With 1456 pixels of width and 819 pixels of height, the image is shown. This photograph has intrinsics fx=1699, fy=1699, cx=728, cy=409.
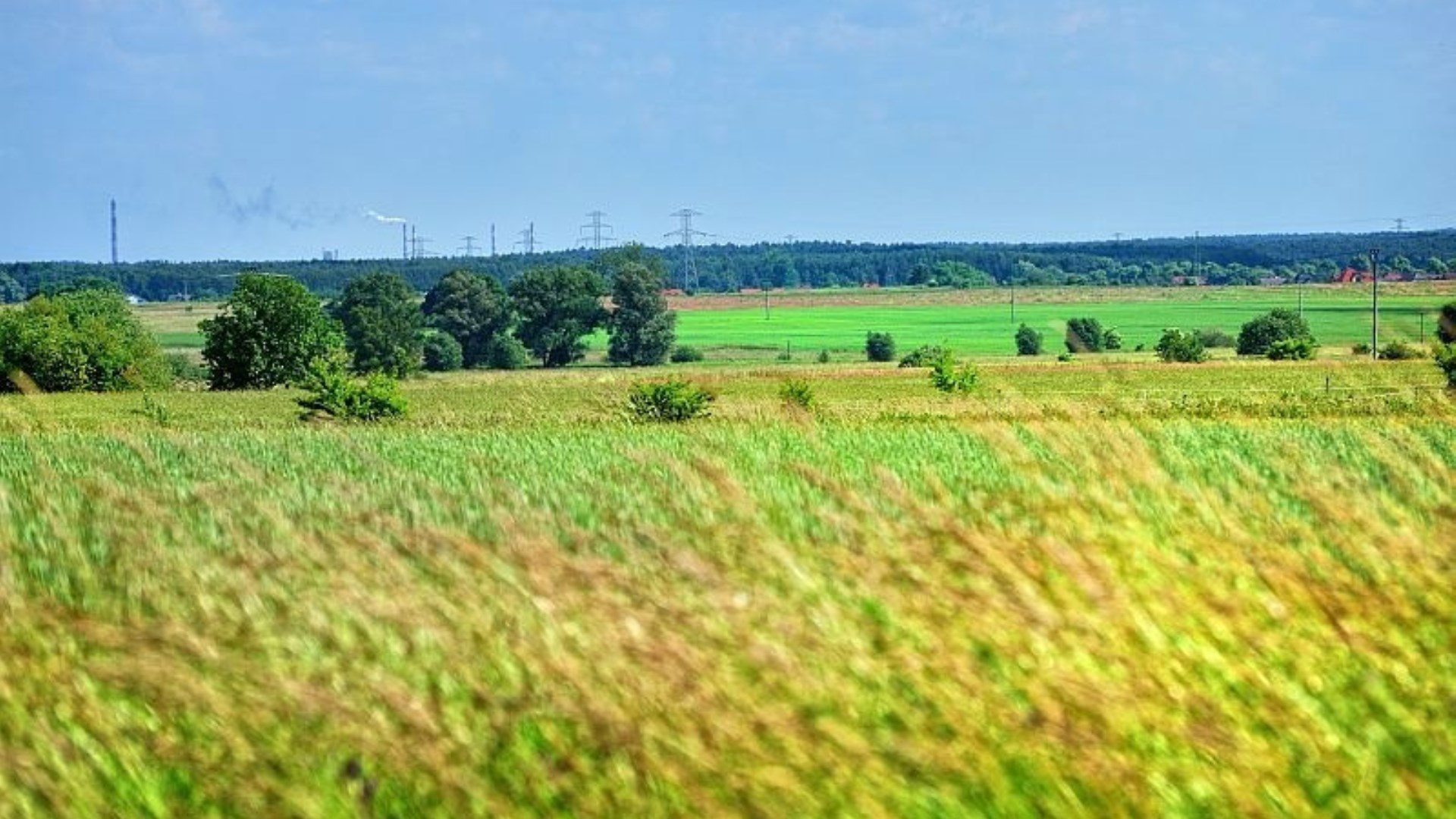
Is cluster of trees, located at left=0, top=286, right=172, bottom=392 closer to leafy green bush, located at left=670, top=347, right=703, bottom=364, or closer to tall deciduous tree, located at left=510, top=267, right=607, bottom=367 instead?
tall deciduous tree, located at left=510, top=267, right=607, bottom=367

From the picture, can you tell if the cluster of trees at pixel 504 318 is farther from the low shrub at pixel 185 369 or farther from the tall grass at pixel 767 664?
the tall grass at pixel 767 664

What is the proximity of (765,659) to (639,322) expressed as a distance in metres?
148

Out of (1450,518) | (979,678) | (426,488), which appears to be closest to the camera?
(979,678)

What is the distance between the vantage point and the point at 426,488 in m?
8.33

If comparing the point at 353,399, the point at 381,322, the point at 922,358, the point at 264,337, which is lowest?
the point at 922,358

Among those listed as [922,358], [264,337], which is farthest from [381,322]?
[922,358]

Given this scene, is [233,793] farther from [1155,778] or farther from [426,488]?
[426,488]

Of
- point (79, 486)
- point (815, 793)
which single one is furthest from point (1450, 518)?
point (79, 486)

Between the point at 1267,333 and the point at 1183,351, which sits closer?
the point at 1183,351

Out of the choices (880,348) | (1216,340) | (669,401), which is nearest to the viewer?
(669,401)

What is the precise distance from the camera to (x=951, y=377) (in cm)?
7662

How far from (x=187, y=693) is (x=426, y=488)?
3742 millimetres

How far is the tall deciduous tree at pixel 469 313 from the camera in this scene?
504 ft

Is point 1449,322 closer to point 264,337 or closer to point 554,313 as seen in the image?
point 264,337
